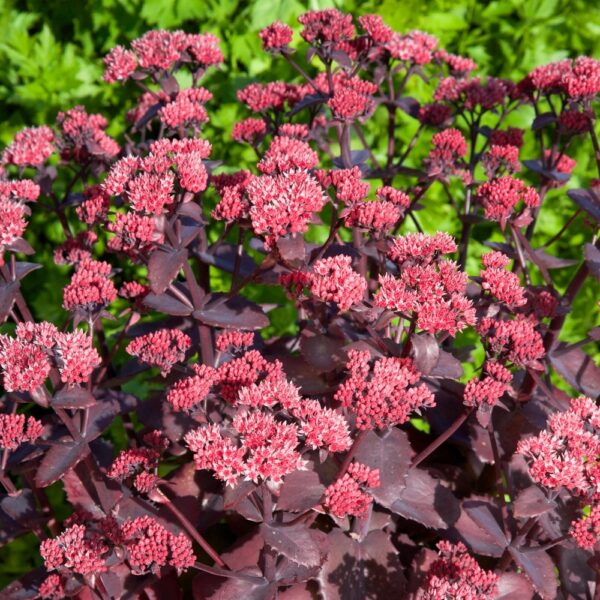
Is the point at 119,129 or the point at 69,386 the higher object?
the point at 69,386

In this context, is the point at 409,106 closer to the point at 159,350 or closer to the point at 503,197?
the point at 503,197

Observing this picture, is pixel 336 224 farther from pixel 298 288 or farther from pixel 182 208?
pixel 182 208

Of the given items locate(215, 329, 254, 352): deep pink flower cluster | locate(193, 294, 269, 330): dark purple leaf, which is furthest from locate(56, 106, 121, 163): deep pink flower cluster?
locate(215, 329, 254, 352): deep pink flower cluster

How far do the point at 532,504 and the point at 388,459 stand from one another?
0.97ft

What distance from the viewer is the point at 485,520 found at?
1.54 meters

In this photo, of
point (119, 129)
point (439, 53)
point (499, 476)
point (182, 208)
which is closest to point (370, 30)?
point (439, 53)

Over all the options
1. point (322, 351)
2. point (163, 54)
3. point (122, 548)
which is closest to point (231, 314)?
point (322, 351)

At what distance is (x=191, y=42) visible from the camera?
2.08 meters

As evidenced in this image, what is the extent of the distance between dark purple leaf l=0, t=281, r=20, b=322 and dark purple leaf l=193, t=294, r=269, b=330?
0.38 metres

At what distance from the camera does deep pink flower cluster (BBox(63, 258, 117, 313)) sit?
5.21ft

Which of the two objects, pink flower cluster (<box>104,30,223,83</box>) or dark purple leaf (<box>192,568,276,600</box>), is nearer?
dark purple leaf (<box>192,568,276,600</box>)

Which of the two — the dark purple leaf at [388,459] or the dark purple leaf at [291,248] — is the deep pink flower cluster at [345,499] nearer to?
the dark purple leaf at [388,459]

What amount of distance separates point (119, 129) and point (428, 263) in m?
2.30

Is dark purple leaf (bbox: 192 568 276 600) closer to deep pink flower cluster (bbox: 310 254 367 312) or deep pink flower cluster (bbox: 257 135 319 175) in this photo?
deep pink flower cluster (bbox: 310 254 367 312)
